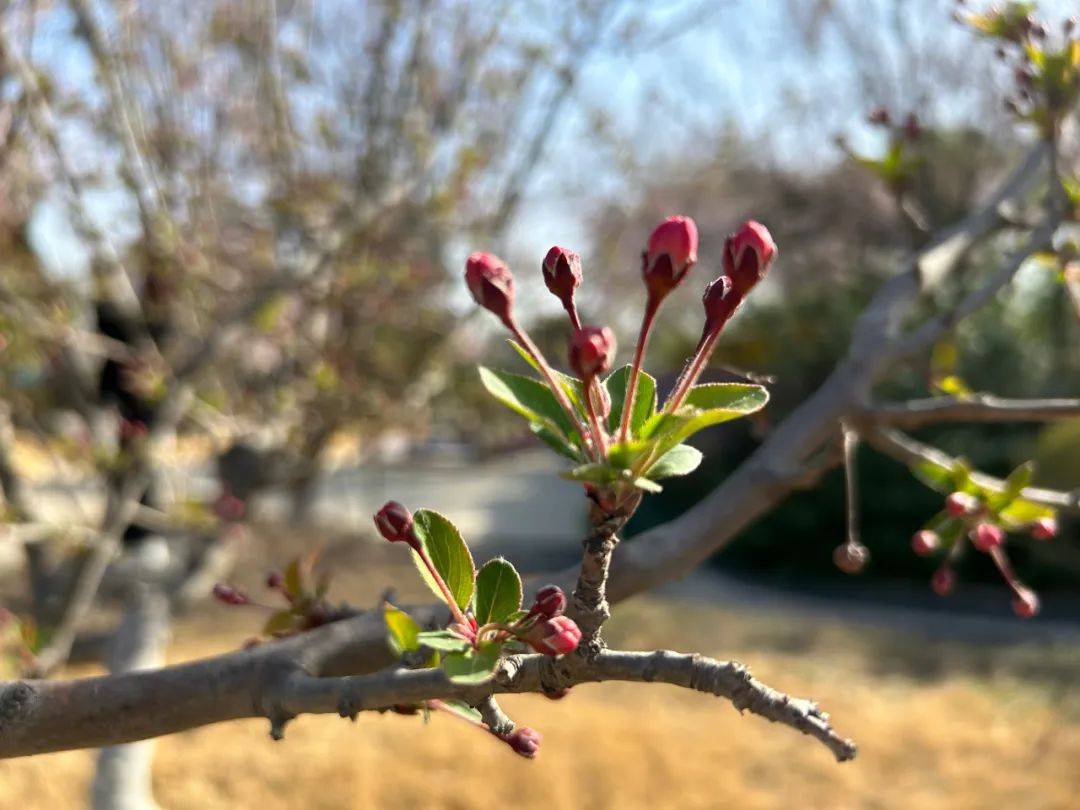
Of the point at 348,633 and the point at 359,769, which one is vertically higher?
the point at 348,633

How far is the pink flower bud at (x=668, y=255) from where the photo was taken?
0.71 meters

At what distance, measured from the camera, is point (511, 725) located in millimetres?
874

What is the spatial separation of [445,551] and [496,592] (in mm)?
57

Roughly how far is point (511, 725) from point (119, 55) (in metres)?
3.52

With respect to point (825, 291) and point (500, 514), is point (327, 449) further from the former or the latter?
point (500, 514)

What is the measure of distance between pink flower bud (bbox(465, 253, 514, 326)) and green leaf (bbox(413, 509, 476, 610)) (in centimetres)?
19

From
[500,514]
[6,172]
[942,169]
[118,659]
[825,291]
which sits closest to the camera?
[118,659]

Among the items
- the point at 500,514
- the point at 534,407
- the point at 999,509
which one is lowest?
the point at 500,514

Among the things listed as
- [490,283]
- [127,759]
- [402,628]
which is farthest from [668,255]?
[127,759]

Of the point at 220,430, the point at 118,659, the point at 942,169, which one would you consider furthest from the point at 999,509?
the point at 942,169

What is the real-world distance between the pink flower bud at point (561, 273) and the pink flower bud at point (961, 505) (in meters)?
0.79

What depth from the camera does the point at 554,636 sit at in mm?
736

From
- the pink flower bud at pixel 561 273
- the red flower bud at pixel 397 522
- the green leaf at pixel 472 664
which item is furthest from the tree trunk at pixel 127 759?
the pink flower bud at pixel 561 273

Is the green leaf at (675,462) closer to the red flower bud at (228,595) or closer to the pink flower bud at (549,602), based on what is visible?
the pink flower bud at (549,602)
